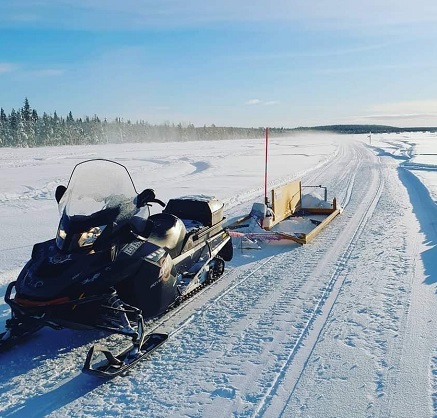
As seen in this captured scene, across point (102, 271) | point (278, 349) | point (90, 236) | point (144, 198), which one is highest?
point (144, 198)

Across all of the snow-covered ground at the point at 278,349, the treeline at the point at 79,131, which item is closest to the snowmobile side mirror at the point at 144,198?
the snow-covered ground at the point at 278,349

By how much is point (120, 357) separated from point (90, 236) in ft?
3.38

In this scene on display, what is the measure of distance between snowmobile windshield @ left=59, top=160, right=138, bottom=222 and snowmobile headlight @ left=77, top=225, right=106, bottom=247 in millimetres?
156

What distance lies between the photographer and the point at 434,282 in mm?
5355

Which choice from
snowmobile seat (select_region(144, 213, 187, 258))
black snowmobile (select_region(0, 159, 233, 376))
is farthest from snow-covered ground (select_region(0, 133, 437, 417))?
snowmobile seat (select_region(144, 213, 187, 258))

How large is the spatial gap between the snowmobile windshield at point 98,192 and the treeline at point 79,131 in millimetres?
72946

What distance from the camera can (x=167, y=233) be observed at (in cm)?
462

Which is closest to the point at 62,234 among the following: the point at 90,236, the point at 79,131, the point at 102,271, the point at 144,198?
the point at 90,236

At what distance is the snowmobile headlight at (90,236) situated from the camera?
3.84m

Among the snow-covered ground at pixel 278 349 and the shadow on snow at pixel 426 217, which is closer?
the snow-covered ground at pixel 278 349

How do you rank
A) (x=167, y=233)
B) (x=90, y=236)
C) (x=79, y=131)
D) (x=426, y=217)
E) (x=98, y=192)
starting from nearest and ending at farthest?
(x=90, y=236) → (x=98, y=192) → (x=167, y=233) → (x=426, y=217) → (x=79, y=131)

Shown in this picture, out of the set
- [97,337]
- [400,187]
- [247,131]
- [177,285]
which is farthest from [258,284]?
[247,131]

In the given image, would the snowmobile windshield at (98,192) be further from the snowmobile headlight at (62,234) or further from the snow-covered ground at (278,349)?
the snow-covered ground at (278,349)

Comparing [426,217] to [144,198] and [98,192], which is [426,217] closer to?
[144,198]
